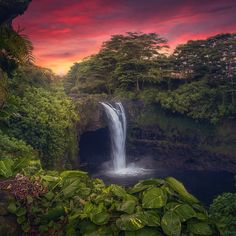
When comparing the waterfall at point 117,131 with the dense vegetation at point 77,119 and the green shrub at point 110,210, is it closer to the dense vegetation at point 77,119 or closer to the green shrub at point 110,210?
the dense vegetation at point 77,119

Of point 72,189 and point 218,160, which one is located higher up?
point 72,189

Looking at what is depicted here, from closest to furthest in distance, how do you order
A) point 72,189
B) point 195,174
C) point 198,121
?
point 72,189 → point 195,174 → point 198,121

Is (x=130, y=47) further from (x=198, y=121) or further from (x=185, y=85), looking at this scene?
(x=198, y=121)

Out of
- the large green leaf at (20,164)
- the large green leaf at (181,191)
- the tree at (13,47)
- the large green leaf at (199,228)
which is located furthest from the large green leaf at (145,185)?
the tree at (13,47)

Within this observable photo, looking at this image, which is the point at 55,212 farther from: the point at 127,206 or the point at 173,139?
the point at 173,139

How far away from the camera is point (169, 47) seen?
119 feet

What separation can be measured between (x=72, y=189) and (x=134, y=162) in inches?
980

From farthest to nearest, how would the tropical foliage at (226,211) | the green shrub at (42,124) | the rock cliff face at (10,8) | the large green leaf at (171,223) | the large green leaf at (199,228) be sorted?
the green shrub at (42,124)
the rock cliff face at (10,8)
the tropical foliage at (226,211)
the large green leaf at (199,228)
the large green leaf at (171,223)

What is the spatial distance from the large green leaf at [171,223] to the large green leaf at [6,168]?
285 centimetres

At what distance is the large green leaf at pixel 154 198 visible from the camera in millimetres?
5539

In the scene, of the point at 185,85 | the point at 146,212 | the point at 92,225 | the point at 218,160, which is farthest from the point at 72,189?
the point at 185,85

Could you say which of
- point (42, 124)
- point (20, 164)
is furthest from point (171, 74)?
point (20, 164)

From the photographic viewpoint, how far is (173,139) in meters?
30.5

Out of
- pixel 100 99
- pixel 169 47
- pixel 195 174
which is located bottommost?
pixel 195 174
